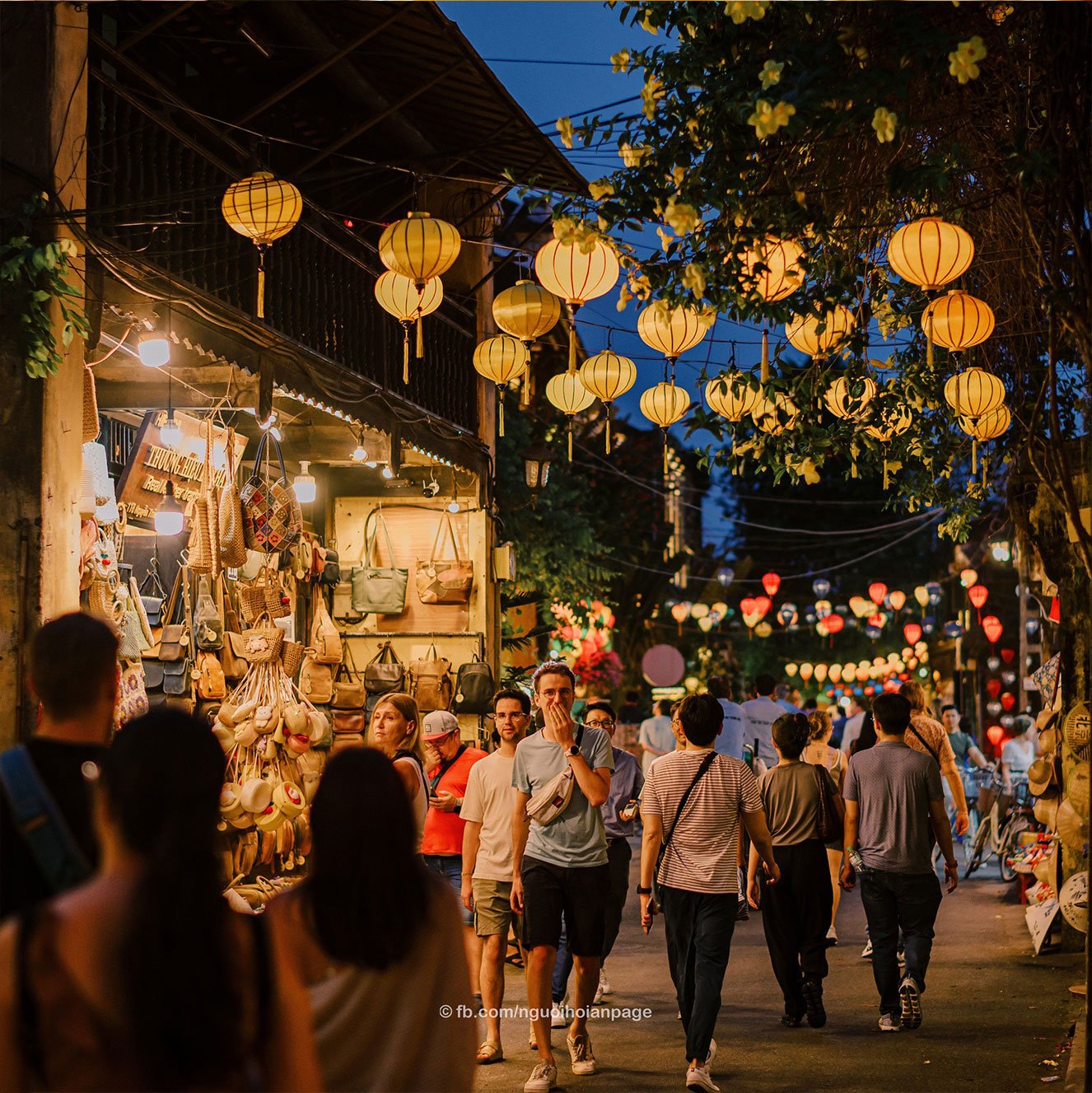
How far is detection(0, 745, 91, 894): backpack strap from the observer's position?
3.28m

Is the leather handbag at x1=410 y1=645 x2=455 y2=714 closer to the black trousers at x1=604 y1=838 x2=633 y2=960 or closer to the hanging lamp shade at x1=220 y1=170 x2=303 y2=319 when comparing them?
the black trousers at x1=604 y1=838 x2=633 y2=960

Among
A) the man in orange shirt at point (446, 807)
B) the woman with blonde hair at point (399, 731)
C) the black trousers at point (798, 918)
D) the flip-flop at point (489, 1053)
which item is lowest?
the flip-flop at point (489, 1053)

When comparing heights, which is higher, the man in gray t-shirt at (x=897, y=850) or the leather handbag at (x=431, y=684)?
the leather handbag at (x=431, y=684)

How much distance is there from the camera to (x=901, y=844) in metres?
8.80

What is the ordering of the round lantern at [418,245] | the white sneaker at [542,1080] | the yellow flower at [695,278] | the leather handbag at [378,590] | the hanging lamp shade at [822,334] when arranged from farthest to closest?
the leather handbag at [378,590]
the hanging lamp shade at [822,334]
the round lantern at [418,245]
the white sneaker at [542,1080]
the yellow flower at [695,278]

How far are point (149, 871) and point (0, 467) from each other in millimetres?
5753

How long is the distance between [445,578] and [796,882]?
713 cm

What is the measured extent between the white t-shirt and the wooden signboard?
3664 millimetres

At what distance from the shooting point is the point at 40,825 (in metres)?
3.28

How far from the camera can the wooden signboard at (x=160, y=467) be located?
10.8 meters

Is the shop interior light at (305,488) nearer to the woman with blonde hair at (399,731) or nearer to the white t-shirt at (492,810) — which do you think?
the white t-shirt at (492,810)

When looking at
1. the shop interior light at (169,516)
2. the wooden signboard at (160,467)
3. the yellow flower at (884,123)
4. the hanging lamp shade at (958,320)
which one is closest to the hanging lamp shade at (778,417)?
the hanging lamp shade at (958,320)

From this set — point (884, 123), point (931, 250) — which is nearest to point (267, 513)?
point (931, 250)

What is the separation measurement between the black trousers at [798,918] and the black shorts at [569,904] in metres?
1.67
